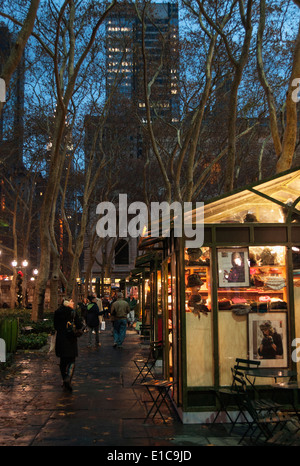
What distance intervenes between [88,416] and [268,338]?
2.92m

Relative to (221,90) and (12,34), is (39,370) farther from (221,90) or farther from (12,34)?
(221,90)

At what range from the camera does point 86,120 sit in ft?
82.0

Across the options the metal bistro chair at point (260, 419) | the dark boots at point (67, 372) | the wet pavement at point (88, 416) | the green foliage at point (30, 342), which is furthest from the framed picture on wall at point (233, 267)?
the green foliage at point (30, 342)

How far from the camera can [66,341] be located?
918 centimetres

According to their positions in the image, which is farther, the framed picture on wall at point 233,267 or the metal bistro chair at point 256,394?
the framed picture on wall at point 233,267

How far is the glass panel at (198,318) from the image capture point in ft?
24.2

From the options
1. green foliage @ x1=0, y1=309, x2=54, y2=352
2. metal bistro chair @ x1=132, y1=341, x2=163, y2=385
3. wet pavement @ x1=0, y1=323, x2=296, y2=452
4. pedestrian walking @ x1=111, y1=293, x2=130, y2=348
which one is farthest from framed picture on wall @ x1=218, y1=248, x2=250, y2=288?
pedestrian walking @ x1=111, y1=293, x2=130, y2=348

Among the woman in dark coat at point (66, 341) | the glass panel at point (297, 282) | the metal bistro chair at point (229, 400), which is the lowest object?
the metal bistro chair at point (229, 400)

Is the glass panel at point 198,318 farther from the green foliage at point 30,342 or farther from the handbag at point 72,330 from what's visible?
the green foliage at point 30,342

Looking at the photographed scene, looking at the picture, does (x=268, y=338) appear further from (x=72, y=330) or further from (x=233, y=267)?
(x=72, y=330)

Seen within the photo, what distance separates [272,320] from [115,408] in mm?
2843

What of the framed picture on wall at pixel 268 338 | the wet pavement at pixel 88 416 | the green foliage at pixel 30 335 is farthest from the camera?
the green foliage at pixel 30 335

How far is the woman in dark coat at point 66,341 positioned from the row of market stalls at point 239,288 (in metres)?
2.23
